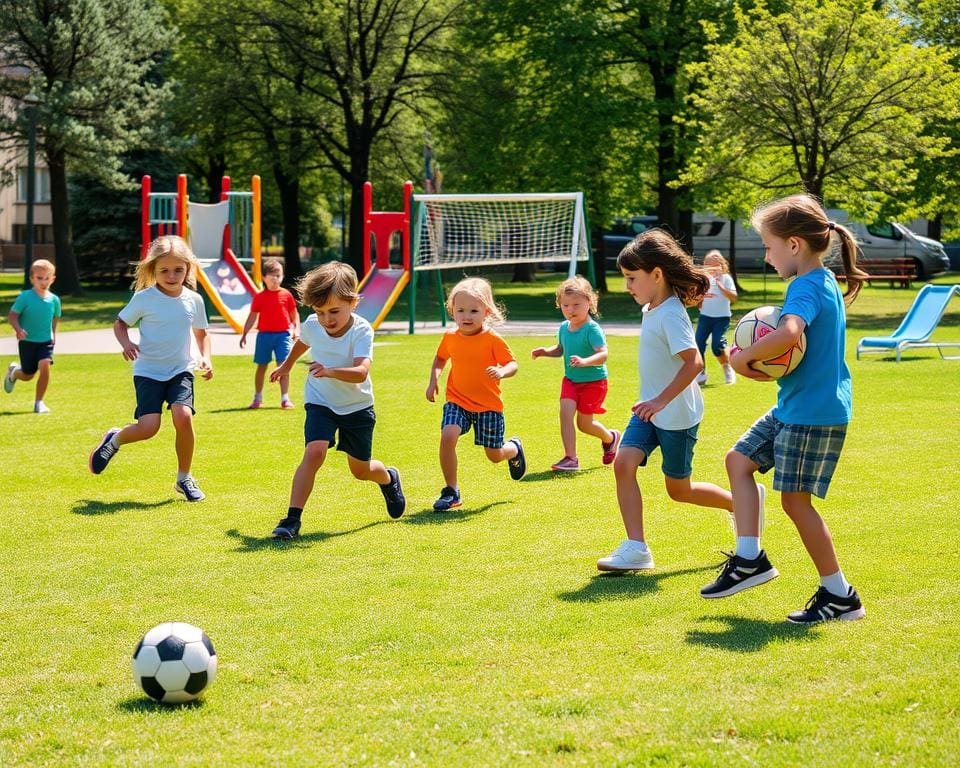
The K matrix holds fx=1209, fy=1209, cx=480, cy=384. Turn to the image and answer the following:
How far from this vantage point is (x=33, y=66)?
3559cm

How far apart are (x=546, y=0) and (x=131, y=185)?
1312cm

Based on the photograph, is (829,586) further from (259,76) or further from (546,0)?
(259,76)

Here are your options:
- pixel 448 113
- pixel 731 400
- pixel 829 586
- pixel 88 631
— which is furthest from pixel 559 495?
pixel 448 113

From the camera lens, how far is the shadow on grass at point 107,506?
8.21 m

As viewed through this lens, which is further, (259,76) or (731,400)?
(259,76)

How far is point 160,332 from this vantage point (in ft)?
28.6

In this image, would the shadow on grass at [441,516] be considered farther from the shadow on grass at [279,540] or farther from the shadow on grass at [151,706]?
the shadow on grass at [151,706]

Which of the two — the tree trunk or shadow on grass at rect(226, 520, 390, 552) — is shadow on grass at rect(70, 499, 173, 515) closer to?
shadow on grass at rect(226, 520, 390, 552)

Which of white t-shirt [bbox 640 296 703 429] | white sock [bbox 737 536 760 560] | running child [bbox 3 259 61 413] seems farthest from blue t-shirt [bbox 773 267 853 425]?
running child [bbox 3 259 61 413]

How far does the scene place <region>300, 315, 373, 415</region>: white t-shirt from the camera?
7.60 metres

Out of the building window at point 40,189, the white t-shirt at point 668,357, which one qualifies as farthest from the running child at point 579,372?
the building window at point 40,189

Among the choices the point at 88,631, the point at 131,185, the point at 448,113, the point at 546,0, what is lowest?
the point at 88,631

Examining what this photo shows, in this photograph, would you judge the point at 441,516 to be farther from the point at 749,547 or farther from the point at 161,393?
the point at 749,547

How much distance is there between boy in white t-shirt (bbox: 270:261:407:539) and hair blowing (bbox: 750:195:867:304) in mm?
2887
